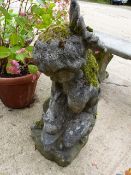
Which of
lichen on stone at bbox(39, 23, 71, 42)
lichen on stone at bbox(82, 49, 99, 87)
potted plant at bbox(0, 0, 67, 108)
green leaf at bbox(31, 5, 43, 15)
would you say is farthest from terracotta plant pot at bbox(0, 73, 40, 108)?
lichen on stone at bbox(39, 23, 71, 42)

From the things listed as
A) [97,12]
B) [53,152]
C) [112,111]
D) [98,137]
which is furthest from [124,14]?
[53,152]

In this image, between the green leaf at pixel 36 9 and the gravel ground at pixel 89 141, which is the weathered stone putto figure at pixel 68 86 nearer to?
the gravel ground at pixel 89 141

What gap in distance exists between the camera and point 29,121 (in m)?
3.08

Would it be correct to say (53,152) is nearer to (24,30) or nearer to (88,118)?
(88,118)

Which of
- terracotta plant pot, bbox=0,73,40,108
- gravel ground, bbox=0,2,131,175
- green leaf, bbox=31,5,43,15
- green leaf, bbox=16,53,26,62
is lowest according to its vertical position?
gravel ground, bbox=0,2,131,175

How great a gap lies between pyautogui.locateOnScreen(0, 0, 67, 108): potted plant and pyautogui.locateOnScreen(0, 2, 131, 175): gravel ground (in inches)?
7.7

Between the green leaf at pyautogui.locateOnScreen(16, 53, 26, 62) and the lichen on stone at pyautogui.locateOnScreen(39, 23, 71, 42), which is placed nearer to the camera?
the lichen on stone at pyautogui.locateOnScreen(39, 23, 71, 42)

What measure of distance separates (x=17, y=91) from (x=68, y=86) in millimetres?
794

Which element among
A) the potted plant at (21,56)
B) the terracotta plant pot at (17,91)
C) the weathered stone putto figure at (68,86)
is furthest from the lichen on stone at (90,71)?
the terracotta plant pot at (17,91)

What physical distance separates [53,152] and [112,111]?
1056 millimetres

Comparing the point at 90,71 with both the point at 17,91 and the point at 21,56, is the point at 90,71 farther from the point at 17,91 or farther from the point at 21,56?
the point at 17,91

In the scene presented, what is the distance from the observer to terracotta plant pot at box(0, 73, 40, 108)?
292cm

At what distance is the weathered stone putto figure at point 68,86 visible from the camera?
6.86 feet

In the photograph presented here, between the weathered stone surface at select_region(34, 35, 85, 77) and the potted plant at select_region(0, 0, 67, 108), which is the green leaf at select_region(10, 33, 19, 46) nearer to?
the potted plant at select_region(0, 0, 67, 108)
